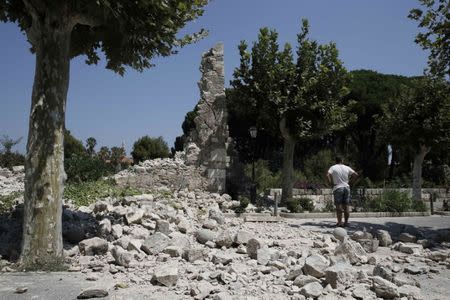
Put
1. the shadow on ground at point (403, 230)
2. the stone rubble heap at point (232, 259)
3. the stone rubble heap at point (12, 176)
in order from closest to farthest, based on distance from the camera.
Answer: the stone rubble heap at point (232, 259) → the shadow on ground at point (403, 230) → the stone rubble heap at point (12, 176)

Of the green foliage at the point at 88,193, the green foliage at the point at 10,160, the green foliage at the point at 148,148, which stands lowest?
the green foliage at the point at 88,193

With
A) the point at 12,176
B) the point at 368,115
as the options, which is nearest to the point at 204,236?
the point at 12,176

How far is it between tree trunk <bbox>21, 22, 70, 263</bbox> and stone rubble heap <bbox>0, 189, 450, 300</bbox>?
52 centimetres

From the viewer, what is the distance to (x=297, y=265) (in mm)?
6340

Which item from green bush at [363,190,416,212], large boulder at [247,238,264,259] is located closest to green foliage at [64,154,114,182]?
large boulder at [247,238,264,259]

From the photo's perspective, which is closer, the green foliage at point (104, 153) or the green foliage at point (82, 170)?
the green foliage at point (82, 170)

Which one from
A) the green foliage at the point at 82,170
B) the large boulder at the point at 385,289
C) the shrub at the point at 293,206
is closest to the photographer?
the large boulder at the point at 385,289

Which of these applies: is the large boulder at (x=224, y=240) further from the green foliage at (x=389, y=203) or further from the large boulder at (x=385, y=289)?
the green foliage at (x=389, y=203)

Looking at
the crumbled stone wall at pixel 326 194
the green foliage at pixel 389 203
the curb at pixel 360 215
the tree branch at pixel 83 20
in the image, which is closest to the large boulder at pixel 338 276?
the tree branch at pixel 83 20

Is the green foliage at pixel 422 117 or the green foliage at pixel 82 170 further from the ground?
the green foliage at pixel 422 117

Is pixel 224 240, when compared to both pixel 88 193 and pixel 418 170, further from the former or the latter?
pixel 418 170

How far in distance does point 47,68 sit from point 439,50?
983 cm

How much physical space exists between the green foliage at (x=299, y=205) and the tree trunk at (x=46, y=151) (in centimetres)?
1042

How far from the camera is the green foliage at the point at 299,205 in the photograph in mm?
15789
